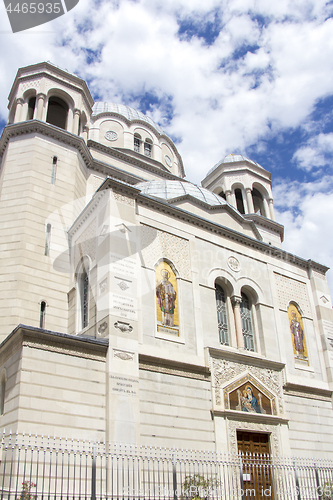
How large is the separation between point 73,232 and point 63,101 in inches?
296

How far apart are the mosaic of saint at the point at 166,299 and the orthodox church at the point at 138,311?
0.05m

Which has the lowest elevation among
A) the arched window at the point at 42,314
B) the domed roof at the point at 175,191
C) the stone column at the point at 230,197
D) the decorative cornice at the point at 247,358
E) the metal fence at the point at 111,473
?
Answer: the metal fence at the point at 111,473

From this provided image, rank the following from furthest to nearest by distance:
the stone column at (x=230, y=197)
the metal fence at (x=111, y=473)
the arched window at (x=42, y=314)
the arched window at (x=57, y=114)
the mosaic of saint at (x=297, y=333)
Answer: the stone column at (x=230, y=197), the arched window at (x=57, y=114), the mosaic of saint at (x=297, y=333), the arched window at (x=42, y=314), the metal fence at (x=111, y=473)

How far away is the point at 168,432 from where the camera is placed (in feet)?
43.7

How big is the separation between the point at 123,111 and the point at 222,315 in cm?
1973

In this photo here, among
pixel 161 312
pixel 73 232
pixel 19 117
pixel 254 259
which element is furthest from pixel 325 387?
pixel 19 117

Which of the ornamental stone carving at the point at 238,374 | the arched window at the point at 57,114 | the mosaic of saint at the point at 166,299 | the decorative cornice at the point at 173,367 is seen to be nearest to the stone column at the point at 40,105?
the arched window at the point at 57,114

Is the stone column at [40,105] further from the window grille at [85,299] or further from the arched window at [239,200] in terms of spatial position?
the arched window at [239,200]

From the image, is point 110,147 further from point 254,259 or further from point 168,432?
point 168,432

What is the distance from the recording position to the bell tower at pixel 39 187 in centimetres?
1587

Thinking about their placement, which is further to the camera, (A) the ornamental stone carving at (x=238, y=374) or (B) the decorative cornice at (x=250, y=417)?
(A) the ornamental stone carving at (x=238, y=374)

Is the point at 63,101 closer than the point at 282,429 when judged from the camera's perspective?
No

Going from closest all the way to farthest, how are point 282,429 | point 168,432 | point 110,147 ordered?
point 168,432, point 282,429, point 110,147

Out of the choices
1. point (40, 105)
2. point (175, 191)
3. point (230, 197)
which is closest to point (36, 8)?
point (40, 105)
